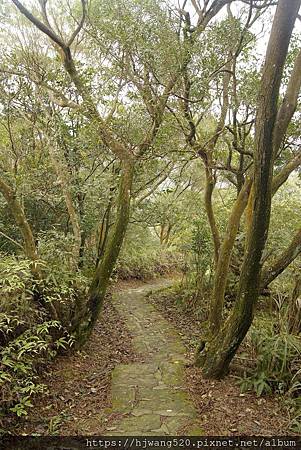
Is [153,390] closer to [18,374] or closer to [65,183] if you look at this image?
[18,374]

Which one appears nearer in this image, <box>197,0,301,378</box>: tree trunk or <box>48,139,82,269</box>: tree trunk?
<box>197,0,301,378</box>: tree trunk

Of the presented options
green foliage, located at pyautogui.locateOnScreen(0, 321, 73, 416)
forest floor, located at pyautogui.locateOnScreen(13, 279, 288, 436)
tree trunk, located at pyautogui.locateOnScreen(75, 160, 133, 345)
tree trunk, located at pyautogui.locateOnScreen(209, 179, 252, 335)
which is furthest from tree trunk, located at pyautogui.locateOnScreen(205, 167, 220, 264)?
green foliage, located at pyautogui.locateOnScreen(0, 321, 73, 416)

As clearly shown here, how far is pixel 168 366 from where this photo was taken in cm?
482

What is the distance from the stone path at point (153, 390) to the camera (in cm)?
329

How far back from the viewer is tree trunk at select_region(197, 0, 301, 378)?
2652mm

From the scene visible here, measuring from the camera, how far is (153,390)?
13.4ft

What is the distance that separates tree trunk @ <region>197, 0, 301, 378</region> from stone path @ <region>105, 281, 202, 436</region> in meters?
0.55

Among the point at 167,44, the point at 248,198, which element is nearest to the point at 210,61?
the point at 167,44

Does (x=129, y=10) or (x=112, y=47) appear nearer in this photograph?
(x=129, y=10)

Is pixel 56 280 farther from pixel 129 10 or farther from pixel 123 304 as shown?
pixel 123 304

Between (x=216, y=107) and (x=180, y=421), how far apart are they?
14.2 feet

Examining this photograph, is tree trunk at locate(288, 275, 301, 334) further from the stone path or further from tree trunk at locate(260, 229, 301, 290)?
the stone path

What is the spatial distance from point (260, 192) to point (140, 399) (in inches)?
101

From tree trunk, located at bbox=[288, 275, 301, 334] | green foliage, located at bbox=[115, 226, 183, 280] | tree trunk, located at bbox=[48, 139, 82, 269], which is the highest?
tree trunk, located at bbox=[48, 139, 82, 269]
